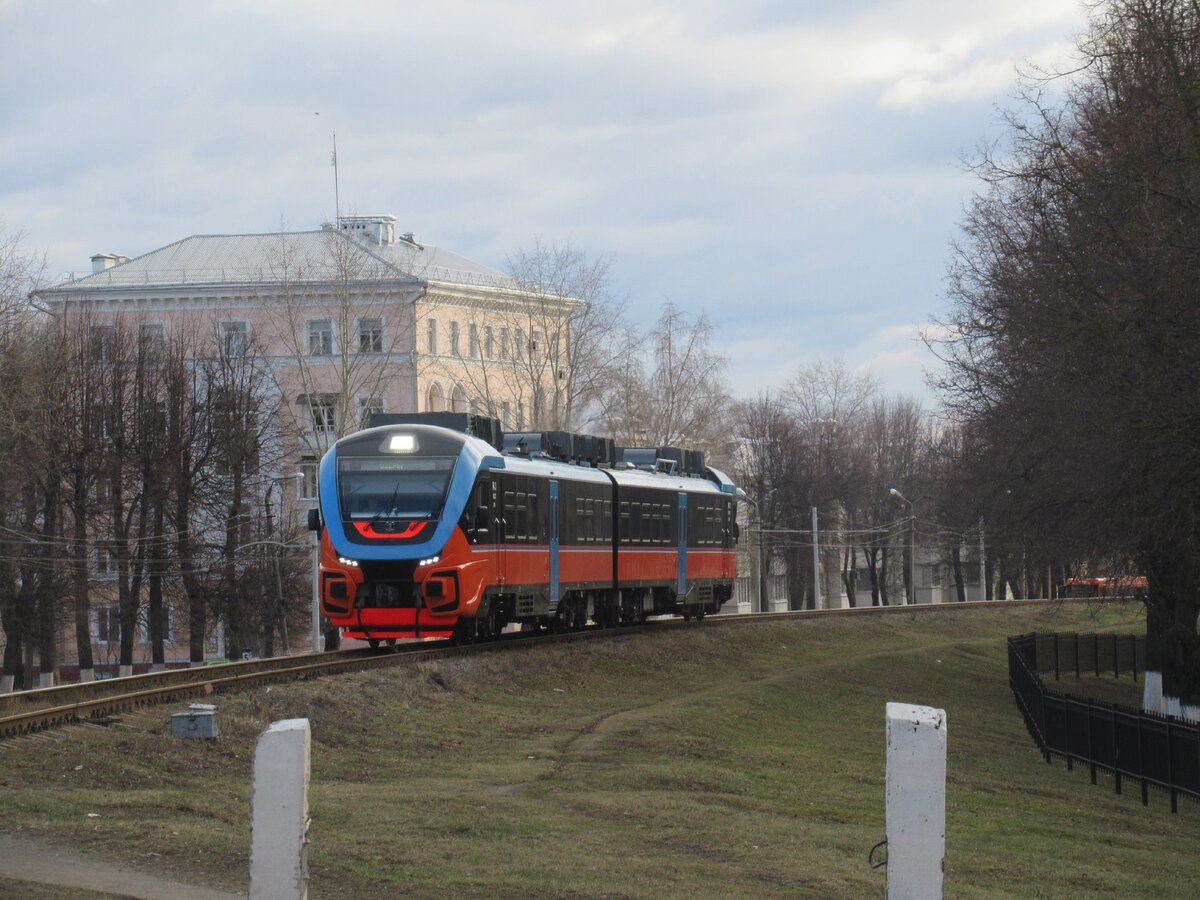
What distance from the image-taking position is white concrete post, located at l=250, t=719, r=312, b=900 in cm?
732

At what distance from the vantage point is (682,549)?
131ft

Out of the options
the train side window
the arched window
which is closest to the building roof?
the arched window

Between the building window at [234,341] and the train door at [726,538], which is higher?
the building window at [234,341]

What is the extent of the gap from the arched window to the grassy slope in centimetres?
4379

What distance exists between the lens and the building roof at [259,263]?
7594 centimetres

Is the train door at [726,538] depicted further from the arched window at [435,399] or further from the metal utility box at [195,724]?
the arched window at [435,399]

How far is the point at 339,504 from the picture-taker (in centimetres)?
2692

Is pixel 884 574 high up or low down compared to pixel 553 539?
down

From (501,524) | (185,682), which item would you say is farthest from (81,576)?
(185,682)

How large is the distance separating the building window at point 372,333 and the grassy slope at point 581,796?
36882 millimetres

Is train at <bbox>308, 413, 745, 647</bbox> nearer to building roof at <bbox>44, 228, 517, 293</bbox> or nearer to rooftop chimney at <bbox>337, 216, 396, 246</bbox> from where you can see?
building roof at <bbox>44, 228, 517, 293</bbox>

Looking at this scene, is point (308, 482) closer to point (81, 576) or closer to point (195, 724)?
point (81, 576)

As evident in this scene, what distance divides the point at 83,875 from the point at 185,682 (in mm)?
11678

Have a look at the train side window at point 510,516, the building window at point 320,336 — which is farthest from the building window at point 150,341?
the train side window at point 510,516
